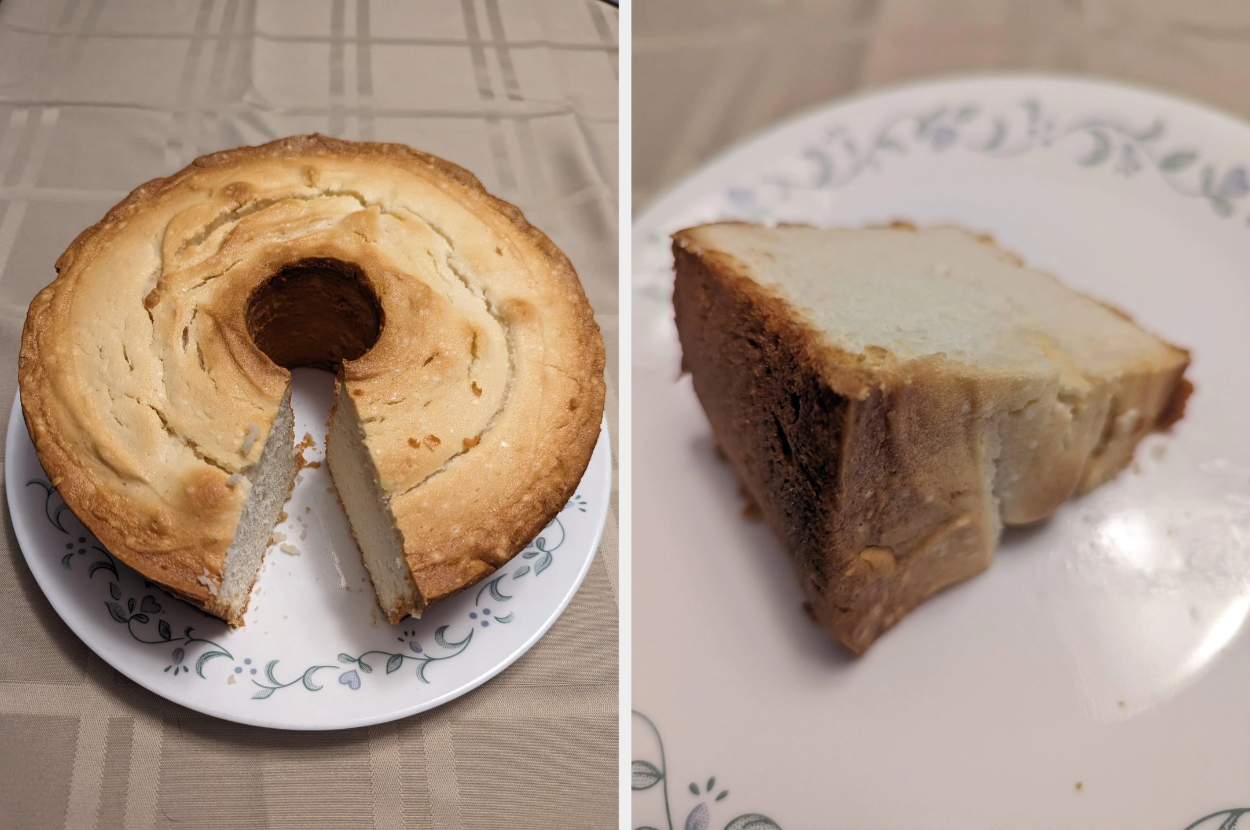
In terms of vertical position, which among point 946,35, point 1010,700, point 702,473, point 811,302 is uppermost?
point 946,35

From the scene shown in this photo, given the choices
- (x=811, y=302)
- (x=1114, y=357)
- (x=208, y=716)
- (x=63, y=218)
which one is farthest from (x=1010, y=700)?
(x=63, y=218)

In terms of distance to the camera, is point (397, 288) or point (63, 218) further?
point (63, 218)

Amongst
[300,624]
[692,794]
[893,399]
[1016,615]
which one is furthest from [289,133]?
[1016,615]

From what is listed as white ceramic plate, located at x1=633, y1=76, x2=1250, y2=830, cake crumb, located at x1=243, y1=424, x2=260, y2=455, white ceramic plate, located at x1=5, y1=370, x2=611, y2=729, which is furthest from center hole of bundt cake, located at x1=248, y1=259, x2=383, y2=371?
white ceramic plate, located at x1=633, y1=76, x2=1250, y2=830

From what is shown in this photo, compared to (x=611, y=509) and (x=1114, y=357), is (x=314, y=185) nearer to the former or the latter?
(x=611, y=509)

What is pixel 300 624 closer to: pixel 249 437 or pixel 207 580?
pixel 207 580

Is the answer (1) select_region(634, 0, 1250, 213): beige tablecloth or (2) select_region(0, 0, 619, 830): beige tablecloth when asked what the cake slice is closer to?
(2) select_region(0, 0, 619, 830): beige tablecloth
